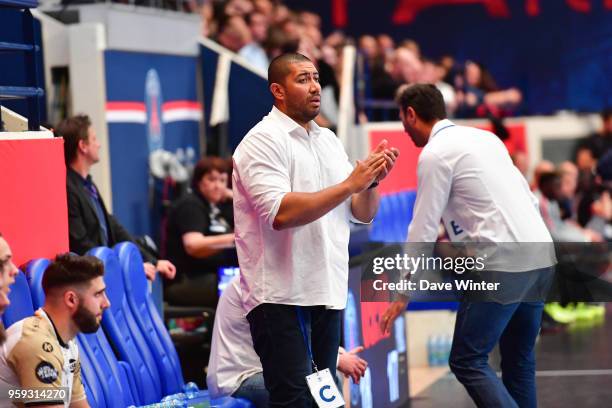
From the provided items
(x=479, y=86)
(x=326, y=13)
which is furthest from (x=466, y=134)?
(x=326, y=13)

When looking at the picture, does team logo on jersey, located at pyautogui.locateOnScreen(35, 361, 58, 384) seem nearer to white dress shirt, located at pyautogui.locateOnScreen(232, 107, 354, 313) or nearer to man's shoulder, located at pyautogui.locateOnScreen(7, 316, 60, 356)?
man's shoulder, located at pyautogui.locateOnScreen(7, 316, 60, 356)

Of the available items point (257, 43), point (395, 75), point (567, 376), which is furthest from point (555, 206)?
point (567, 376)

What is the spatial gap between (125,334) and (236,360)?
880mm

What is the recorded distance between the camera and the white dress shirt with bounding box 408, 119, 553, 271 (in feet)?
18.4

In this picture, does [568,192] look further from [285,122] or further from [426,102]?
[285,122]

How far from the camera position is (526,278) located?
5641 mm

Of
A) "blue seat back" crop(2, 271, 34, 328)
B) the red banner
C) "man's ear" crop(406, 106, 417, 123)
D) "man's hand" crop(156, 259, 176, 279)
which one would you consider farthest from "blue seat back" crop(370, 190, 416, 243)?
"blue seat back" crop(2, 271, 34, 328)

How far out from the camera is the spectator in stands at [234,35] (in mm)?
11625

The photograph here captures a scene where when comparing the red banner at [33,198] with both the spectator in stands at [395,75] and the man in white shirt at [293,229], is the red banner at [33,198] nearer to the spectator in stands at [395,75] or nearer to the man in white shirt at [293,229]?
the man in white shirt at [293,229]

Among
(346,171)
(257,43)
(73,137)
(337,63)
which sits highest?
(257,43)

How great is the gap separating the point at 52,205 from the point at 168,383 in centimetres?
120

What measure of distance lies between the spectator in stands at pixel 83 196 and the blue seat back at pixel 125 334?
572mm

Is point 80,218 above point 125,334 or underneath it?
above

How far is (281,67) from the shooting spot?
4949 mm
